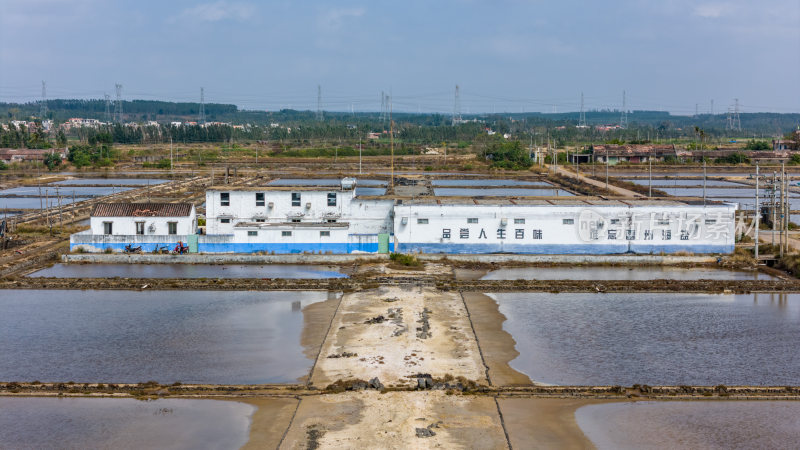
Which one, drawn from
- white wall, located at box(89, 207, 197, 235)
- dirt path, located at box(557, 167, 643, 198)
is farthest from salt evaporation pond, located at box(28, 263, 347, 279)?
dirt path, located at box(557, 167, 643, 198)

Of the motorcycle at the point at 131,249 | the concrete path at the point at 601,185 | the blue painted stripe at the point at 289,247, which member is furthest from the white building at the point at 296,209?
the concrete path at the point at 601,185

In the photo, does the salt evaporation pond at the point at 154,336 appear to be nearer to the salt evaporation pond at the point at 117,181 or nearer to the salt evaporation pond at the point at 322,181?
the salt evaporation pond at the point at 322,181

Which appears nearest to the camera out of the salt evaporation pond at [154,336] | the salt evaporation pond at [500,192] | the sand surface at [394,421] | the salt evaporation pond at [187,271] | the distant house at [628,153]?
the sand surface at [394,421]

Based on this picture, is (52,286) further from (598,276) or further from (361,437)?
(598,276)

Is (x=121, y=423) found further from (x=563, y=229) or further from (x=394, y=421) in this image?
(x=563, y=229)

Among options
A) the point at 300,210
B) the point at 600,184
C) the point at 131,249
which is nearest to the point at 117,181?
the point at 300,210
